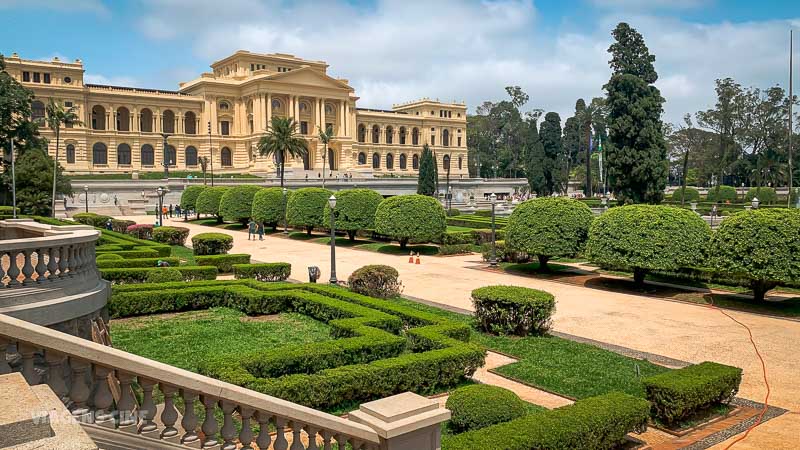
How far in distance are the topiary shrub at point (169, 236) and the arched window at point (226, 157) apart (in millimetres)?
56014

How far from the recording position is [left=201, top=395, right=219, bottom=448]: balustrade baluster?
563 centimetres

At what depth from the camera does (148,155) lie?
8481 cm

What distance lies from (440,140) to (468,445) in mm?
108626

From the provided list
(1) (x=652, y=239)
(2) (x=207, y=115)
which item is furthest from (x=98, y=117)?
(1) (x=652, y=239)

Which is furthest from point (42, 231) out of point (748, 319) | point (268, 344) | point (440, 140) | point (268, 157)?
point (440, 140)

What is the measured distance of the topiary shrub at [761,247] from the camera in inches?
730

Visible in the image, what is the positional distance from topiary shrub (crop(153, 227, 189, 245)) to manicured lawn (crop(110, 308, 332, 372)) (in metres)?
19.4

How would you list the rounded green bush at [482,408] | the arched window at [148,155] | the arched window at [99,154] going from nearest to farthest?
the rounded green bush at [482,408], the arched window at [99,154], the arched window at [148,155]

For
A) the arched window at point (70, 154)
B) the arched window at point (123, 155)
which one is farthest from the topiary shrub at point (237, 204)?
the arched window at point (123, 155)

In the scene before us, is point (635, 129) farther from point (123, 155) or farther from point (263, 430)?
point (123, 155)

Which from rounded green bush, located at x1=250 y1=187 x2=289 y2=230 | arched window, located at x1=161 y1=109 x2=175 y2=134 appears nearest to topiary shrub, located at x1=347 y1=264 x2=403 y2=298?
rounded green bush, located at x1=250 y1=187 x2=289 y2=230

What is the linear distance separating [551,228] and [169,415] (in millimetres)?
21527

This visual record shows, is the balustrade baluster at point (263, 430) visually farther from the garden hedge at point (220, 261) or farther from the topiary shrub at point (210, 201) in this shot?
the topiary shrub at point (210, 201)

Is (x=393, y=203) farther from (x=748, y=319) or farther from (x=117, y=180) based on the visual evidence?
(x=117, y=180)
